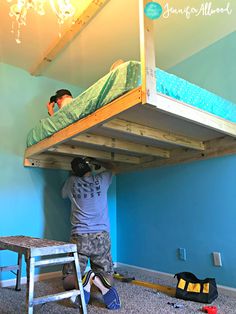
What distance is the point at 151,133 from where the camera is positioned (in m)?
2.23

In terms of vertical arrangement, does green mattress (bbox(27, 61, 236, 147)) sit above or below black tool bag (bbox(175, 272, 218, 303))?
above

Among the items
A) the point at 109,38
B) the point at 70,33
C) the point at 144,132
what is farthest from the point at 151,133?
the point at 70,33

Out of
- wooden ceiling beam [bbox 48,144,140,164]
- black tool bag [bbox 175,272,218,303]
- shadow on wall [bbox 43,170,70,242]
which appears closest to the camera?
black tool bag [bbox 175,272,218,303]

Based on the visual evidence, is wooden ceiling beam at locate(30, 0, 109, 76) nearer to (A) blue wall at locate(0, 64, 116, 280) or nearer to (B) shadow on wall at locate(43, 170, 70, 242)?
(A) blue wall at locate(0, 64, 116, 280)

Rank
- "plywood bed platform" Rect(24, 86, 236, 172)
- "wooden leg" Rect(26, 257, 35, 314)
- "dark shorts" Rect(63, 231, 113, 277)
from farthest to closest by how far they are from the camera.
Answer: "dark shorts" Rect(63, 231, 113, 277), "plywood bed platform" Rect(24, 86, 236, 172), "wooden leg" Rect(26, 257, 35, 314)

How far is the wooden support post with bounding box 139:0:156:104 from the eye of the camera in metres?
1.53

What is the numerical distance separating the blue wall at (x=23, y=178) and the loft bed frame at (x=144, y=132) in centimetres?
16

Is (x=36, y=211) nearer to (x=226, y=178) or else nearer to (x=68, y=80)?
(x=68, y=80)

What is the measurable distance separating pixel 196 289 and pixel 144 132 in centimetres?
135

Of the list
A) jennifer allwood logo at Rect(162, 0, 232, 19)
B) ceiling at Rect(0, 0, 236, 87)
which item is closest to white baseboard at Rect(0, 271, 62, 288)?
ceiling at Rect(0, 0, 236, 87)

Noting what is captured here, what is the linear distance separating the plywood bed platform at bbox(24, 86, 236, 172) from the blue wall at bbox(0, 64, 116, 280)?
17 cm

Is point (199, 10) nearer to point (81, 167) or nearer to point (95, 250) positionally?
point (81, 167)

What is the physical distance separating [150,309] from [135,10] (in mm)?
2488

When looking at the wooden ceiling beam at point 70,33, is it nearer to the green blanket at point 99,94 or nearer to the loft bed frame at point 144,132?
the loft bed frame at point 144,132
